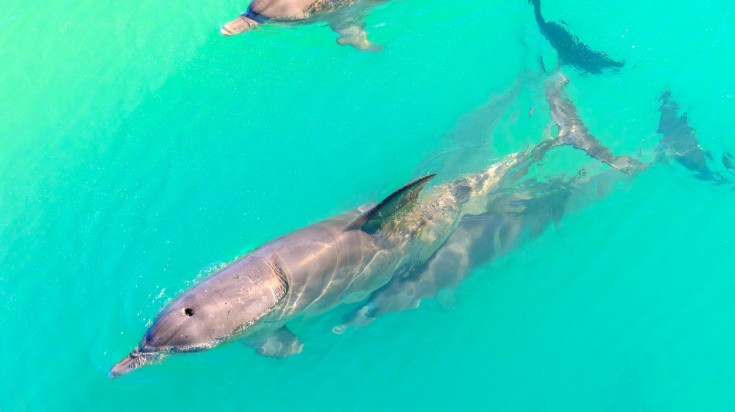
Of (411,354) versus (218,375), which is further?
(411,354)

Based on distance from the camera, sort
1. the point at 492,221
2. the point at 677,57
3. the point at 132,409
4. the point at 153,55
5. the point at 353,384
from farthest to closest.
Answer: the point at 153,55 < the point at 677,57 < the point at 492,221 < the point at 353,384 < the point at 132,409

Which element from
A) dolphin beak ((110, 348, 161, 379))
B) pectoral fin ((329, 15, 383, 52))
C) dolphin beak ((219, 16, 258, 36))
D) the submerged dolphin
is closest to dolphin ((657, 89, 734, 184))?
the submerged dolphin

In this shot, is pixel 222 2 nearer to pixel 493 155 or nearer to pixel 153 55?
pixel 153 55

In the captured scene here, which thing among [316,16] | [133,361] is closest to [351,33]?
[316,16]

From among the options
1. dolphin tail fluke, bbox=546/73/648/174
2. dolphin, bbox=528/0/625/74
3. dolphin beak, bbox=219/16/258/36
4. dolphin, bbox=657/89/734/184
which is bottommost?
dolphin, bbox=657/89/734/184

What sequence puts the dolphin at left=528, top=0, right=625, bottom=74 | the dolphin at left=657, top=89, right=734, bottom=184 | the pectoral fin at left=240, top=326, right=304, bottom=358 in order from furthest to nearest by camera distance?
the dolphin at left=528, top=0, right=625, bottom=74
the dolphin at left=657, top=89, right=734, bottom=184
the pectoral fin at left=240, top=326, right=304, bottom=358

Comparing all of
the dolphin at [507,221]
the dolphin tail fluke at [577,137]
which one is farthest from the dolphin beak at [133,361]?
the dolphin tail fluke at [577,137]

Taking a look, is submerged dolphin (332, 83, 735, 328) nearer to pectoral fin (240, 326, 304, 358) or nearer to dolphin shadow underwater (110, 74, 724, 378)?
dolphin shadow underwater (110, 74, 724, 378)

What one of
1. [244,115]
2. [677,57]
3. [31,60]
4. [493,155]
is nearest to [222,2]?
[244,115]

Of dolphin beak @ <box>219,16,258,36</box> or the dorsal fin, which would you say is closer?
the dorsal fin
